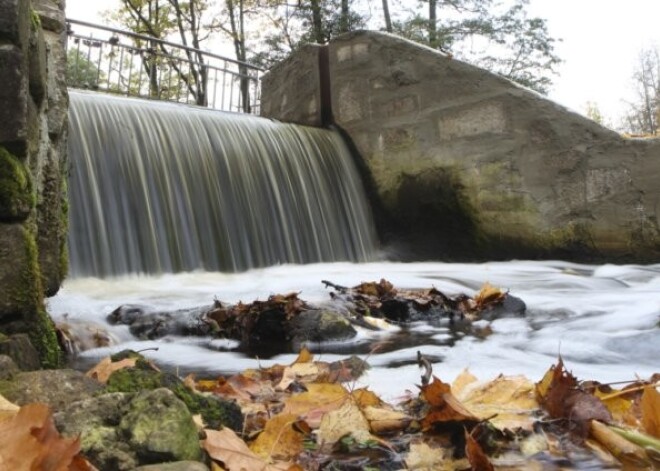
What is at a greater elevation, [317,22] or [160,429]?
[317,22]

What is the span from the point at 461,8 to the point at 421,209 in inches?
500

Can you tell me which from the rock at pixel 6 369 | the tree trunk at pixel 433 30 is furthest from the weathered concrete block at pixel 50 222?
the tree trunk at pixel 433 30

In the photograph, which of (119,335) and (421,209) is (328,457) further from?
(421,209)

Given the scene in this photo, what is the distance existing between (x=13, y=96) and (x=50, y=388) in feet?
2.71

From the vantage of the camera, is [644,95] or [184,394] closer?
[184,394]

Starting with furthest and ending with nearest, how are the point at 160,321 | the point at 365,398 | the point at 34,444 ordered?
the point at 160,321 → the point at 365,398 → the point at 34,444

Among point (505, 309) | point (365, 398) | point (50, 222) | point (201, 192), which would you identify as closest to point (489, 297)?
point (505, 309)

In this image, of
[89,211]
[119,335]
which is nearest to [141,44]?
[89,211]

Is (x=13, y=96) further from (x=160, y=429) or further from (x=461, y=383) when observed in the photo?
(x=461, y=383)

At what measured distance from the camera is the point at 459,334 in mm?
2875

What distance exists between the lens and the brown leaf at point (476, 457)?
3.63 ft

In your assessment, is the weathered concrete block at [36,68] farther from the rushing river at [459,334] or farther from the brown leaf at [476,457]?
the brown leaf at [476,457]

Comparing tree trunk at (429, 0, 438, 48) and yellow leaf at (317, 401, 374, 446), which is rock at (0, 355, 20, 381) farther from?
tree trunk at (429, 0, 438, 48)

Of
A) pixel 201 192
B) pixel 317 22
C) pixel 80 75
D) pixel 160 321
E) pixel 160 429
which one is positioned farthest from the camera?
pixel 80 75
